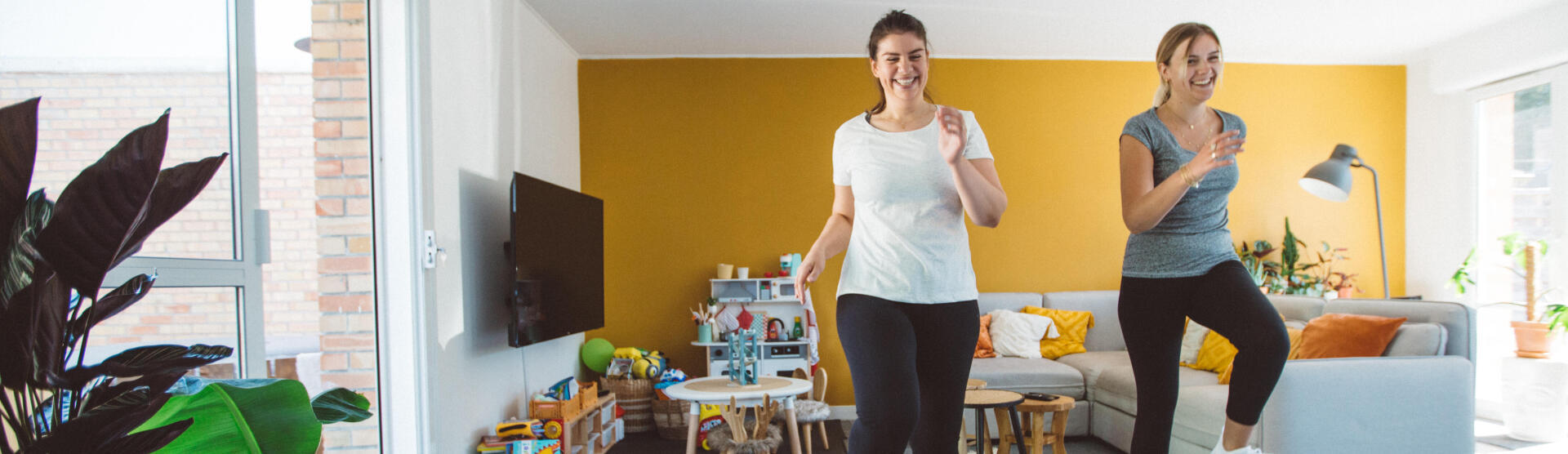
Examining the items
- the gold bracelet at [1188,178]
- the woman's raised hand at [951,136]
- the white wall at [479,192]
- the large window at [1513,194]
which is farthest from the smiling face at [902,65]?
the large window at [1513,194]

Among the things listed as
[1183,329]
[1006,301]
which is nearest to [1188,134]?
[1183,329]

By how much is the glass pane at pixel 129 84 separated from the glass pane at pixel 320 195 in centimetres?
23

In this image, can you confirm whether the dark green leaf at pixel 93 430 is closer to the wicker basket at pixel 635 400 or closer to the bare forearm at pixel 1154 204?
the bare forearm at pixel 1154 204

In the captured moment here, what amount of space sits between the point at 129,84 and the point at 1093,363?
420cm

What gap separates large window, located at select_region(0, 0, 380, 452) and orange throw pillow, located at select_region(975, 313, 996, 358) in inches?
124

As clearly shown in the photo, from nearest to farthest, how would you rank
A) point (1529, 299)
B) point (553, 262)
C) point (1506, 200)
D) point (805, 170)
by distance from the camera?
point (553, 262)
point (1529, 299)
point (1506, 200)
point (805, 170)

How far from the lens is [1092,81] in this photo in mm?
5543

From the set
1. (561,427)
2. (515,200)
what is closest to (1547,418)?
(561,427)

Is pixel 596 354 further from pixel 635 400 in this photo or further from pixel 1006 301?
pixel 1006 301

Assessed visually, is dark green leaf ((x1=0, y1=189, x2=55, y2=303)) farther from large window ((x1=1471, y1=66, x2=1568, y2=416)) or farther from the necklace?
large window ((x1=1471, y1=66, x2=1568, y2=416))

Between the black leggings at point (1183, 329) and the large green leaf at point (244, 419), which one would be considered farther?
the black leggings at point (1183, 329)

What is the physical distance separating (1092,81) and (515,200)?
3947 mm

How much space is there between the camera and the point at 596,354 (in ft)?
16.6

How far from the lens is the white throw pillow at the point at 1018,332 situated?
15.5 ft
